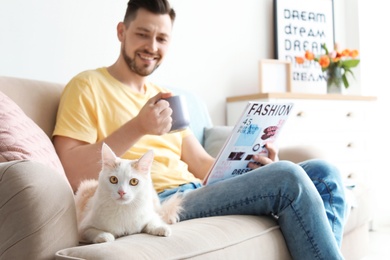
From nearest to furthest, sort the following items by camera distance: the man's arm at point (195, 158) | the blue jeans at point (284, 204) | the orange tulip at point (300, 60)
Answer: the blue jeans at point (284, 204)
the man's arm at point (195, 158)
the orange tulip at point (300, 60)

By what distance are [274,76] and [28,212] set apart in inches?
94.5

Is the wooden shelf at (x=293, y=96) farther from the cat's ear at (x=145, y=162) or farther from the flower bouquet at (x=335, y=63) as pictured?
the cat's ear at (x=145, y=162)

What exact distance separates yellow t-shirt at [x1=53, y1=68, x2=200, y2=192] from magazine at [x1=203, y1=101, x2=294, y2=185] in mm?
185

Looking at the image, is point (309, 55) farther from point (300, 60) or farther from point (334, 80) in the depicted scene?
point (334, 80)

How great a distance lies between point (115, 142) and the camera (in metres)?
1.50

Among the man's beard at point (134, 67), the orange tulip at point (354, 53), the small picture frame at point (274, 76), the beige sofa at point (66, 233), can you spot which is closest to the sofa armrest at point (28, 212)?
the beige sofa at point (66, 233)

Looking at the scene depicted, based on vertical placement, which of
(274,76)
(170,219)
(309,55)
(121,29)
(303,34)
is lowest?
(170,219)

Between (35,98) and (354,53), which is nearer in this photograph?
(35,98)

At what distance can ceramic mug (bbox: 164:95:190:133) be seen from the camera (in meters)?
1.47

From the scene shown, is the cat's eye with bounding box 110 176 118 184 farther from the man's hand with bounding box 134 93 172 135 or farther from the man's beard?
the man's beard

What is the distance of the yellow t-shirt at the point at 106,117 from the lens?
5.41 ft

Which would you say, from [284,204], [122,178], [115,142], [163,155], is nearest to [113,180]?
[122,178]

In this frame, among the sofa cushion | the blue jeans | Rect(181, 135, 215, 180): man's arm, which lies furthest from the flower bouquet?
the sofa cushion

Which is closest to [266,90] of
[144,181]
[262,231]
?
[262,231]
